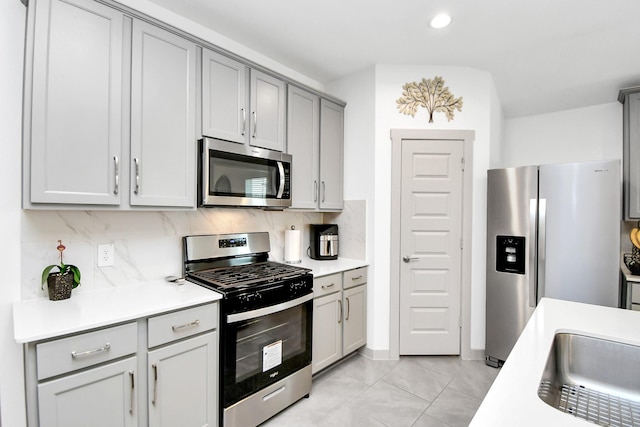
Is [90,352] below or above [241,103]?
below

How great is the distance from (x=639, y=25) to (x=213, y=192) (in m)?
3.08

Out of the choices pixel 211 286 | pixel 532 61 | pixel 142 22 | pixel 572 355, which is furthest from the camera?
pixel 532 61

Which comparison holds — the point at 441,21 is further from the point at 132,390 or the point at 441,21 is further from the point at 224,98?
the point at 132,390

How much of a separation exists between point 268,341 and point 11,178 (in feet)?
5.20

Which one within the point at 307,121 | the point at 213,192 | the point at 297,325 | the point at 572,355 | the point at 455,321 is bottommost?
the point at 455,321

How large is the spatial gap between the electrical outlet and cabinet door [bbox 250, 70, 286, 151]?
3.64ft

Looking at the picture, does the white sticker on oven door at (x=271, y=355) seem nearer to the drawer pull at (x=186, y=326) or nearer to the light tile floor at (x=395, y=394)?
the light tile floor at (x=395, y=394)

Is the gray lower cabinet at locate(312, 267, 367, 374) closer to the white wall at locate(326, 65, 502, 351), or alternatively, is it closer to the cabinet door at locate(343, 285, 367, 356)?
the cabinet door at locate(343, 285, 367, 356)

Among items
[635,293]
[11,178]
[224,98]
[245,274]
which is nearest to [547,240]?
[635,293]

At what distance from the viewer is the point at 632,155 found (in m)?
2.67

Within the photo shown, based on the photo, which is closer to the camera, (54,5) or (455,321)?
(54,5)

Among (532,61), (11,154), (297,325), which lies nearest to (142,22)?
(11,154)

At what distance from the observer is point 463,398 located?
2.23m

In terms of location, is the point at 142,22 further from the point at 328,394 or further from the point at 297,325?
the point at 328,394
